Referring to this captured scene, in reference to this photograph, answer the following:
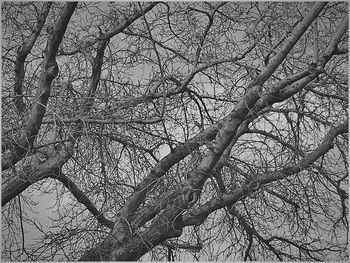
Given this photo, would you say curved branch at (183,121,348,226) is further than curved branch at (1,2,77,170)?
Yes

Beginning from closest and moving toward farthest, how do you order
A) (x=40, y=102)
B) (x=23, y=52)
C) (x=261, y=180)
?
1. (x=40, y=102)
2. (x=261, y=180)
3. (x=23, y=52)

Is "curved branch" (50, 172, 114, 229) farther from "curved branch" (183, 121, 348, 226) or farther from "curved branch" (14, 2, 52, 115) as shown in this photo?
"curved branch" (183, 121, 348, 226)

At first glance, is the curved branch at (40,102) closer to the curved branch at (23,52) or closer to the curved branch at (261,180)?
the curved branch at (23,52)

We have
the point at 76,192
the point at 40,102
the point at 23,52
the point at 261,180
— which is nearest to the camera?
the point at 40,102

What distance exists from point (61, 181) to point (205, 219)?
3.86 ft

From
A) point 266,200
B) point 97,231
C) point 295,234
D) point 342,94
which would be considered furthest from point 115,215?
point 342,94

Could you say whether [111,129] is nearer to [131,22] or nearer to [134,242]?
[134,242]

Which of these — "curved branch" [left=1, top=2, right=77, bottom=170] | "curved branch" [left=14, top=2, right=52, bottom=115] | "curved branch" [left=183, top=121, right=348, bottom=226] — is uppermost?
"curved branch" [left=14, top=2, right=52, bottom=115]

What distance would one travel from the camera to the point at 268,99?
3102 millimetres

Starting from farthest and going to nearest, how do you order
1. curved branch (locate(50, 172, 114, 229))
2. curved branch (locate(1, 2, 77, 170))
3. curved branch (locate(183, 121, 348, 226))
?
curved branch (locate(50, 172, 114, 229))
curved branch (locate(183, 121, 348, 226))
curved branch (locate(1, 2, 77, 170))

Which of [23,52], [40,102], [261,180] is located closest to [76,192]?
[40,102]

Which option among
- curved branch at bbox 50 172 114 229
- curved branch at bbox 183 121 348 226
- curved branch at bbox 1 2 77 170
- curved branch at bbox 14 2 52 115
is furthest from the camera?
curved branch at bbox 14 2 52 115

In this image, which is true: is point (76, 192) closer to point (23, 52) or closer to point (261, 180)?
point (23, 52)

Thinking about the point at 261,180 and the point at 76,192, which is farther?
the point at 76,192
